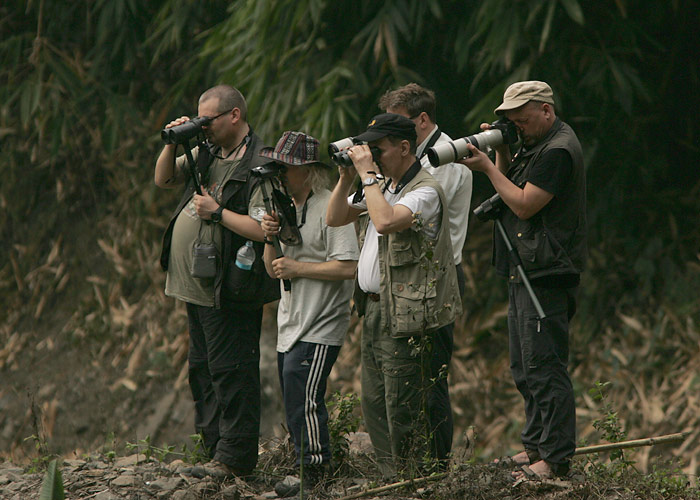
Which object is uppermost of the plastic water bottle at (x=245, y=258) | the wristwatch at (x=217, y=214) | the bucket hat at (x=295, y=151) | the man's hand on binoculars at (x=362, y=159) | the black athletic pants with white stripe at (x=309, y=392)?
the bucket hat at (x=295, y=151)

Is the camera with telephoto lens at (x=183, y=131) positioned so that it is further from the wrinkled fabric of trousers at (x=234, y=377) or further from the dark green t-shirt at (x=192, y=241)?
the wrinkled fabric of trousers at (x=234, y=377)

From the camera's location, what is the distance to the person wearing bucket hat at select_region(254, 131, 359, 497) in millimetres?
3711

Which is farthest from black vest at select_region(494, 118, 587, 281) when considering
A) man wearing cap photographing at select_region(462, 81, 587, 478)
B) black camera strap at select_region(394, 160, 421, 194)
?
black camera strap at select_region(394, 160, 421, 194)

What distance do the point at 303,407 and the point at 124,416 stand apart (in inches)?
170

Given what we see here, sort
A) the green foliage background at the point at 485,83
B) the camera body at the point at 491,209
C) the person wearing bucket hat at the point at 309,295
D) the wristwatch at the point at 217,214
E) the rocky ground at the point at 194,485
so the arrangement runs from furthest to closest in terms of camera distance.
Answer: the green foliage background at the point at 485,83, the wristwatch at the point at 217,214, the person wearing bucket hat at the point at 309,295, the camera body at the point at 491,209, the rocky ground at the point at 194,485

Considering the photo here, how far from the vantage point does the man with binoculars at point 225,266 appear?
3.90 m

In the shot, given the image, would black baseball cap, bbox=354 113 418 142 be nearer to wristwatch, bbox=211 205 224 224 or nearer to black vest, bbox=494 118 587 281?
black vest, bbox=494 118 587 281

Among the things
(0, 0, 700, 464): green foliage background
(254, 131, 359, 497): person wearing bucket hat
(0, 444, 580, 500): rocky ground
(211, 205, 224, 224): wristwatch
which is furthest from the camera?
(0, 0, 700, 464): green foliage background

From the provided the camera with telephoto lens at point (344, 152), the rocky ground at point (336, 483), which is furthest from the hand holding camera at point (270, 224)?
the rocky ground at point (336, 483)

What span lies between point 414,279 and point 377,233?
256mm

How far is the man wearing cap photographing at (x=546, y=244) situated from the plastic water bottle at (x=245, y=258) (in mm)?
1000

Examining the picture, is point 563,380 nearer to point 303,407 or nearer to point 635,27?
point 303,407

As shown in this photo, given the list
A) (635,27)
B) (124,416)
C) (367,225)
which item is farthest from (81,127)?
(367,225)

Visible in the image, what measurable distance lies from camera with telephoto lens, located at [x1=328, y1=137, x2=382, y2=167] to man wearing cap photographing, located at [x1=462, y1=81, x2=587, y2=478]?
12.9 inches
